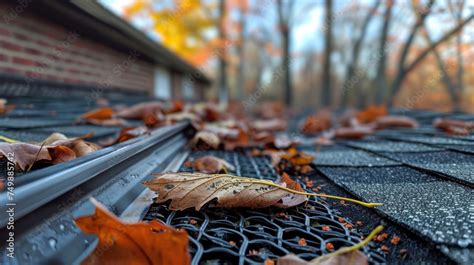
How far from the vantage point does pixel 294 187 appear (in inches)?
32.9

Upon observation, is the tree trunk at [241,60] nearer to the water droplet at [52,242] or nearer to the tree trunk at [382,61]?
the tree trunk at [382,61]

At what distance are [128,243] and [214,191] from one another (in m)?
0.28

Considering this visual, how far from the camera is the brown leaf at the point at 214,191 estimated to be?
2.35ft

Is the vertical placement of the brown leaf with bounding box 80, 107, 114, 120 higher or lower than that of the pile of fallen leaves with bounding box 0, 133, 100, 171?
higher

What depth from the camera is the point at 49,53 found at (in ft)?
9.86

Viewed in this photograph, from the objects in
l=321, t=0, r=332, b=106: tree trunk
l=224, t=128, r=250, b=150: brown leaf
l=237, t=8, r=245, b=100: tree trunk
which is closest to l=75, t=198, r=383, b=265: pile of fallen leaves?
l=224, t=128, r=250, b=150: brown leaf

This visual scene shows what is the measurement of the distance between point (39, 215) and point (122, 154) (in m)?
0.33

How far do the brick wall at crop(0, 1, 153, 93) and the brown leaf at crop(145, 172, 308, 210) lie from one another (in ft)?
8.29

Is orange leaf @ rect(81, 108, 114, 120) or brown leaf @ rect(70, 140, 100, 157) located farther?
orange leaf @ rect(81, 108, 114, 120)

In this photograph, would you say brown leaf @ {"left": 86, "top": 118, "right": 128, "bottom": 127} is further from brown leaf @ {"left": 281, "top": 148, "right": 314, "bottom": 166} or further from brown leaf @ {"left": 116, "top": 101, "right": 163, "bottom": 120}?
brown leaf @ {"left": 281, "top": 148, "right": 314, "bottom": 166}

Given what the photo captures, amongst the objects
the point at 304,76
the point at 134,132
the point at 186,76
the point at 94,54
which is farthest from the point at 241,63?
the point at 304,76

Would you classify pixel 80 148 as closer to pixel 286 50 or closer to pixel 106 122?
pixel 106 122

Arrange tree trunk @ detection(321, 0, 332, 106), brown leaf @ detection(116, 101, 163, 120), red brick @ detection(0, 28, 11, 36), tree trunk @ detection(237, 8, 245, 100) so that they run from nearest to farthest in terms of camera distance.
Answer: brown leaf @ detection(116, 101, 163, 120)
red brick @ detection(0, 28, 11, 36)
tree trunk @ detection(321, 0, 332, 106)
tree trunk @ detection(237, 8, 245, 100)

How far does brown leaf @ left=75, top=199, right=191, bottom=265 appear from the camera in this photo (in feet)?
1.50
